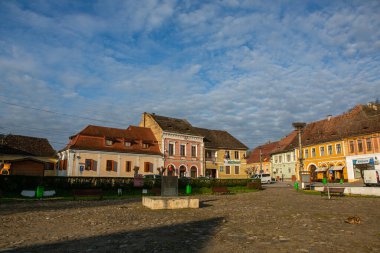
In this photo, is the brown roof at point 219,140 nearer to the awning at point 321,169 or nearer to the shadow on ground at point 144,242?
the awning at point 321,169

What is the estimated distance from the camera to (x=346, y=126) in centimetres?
5012

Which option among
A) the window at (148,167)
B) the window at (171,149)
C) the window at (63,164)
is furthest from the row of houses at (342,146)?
the window at (63,164)

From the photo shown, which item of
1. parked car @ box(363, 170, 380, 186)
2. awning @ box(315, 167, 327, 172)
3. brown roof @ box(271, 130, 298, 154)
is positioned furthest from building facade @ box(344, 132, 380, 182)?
brown roof @ box(271, 130, 298, 154)

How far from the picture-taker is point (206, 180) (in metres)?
37.9

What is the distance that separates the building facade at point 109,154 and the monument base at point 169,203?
24.8m

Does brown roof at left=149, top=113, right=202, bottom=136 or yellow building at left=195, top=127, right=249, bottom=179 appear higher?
brown roof at left=149, top=113, right=202, bottom=136

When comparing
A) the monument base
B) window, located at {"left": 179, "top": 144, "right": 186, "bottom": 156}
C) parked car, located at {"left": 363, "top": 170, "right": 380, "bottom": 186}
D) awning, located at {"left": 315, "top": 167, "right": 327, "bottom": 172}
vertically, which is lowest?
the monument base

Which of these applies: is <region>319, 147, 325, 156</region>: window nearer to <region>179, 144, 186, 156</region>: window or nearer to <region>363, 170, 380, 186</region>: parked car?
<region>363, 170, 380, 186</region>: parked car

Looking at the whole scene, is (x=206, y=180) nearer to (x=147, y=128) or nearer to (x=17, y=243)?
(x=147, y=128)

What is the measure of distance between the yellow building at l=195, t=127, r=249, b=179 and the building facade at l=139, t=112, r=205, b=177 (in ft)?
7.51

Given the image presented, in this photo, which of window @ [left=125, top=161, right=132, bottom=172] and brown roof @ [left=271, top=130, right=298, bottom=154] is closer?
window @ [left=125, top=161, right=132, bottom=172]

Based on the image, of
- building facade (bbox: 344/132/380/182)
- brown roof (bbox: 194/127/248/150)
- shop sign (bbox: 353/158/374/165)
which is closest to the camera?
building facade (bbox: 344/132/380/182)

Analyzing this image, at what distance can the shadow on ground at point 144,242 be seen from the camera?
24.9 ft

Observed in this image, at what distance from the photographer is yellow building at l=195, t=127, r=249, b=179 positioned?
177 ft
